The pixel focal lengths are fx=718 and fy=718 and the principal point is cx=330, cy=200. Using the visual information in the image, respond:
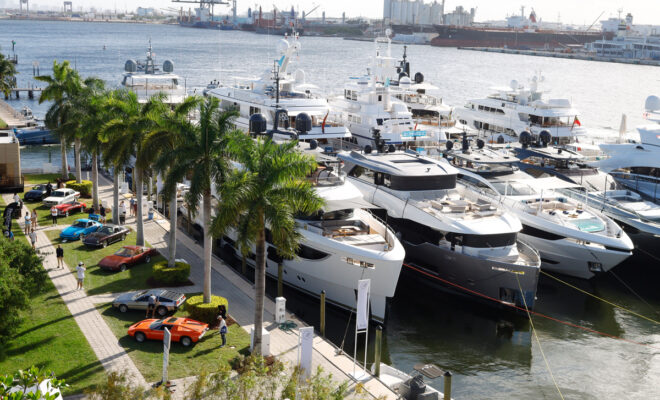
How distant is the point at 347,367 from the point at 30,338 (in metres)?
10.6

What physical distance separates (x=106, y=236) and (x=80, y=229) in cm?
205

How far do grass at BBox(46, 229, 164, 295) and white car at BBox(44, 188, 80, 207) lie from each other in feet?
15.7

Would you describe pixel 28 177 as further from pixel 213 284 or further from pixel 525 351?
pixel 525 351

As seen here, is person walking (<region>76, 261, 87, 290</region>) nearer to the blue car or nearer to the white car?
the blue car

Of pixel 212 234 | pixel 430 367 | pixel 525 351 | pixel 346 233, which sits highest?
pixel 212 234

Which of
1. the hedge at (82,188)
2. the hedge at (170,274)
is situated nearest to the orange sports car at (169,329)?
the hedge at (170,274)

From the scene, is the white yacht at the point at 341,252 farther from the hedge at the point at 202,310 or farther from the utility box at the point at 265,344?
the utility box at the point at 265,344

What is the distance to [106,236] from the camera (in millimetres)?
34781

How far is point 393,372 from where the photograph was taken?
24188 mm

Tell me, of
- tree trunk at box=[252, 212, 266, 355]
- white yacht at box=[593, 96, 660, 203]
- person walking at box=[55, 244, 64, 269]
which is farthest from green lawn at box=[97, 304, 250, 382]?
white yacht at box=[593, 96, 660, 203]

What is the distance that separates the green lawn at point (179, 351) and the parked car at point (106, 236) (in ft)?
27.8

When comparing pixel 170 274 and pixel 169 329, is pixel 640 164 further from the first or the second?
pixel 169 329

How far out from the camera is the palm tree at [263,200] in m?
22.2

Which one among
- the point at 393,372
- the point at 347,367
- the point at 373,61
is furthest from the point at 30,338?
the point at 373,61
